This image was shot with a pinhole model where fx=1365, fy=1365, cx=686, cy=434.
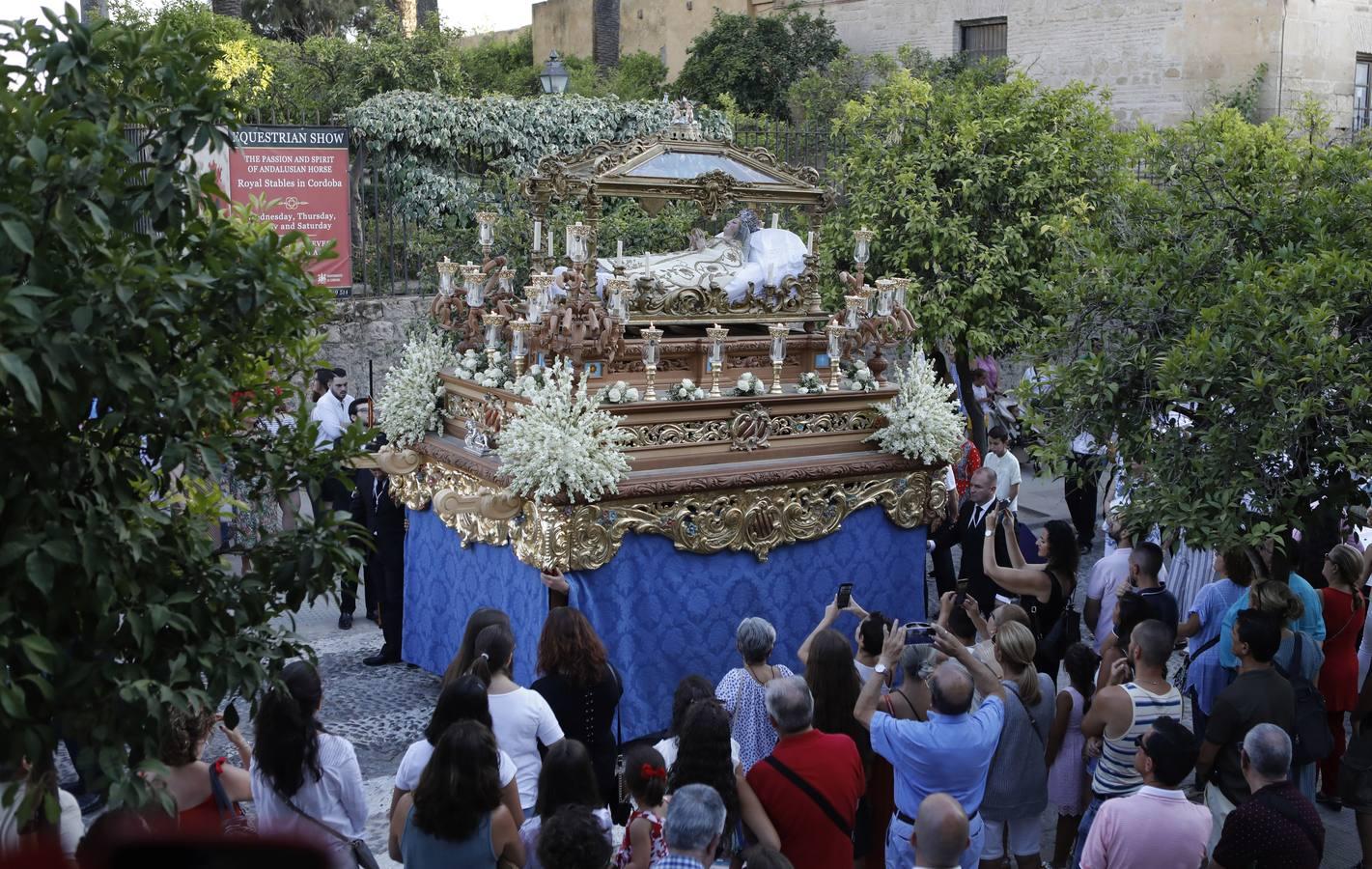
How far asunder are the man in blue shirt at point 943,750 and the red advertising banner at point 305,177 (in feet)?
34.8

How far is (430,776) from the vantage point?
4.38 meters

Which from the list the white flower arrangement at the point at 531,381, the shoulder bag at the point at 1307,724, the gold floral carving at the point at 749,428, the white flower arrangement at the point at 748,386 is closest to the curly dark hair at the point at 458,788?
the white flower arrangement at the point at 531,381

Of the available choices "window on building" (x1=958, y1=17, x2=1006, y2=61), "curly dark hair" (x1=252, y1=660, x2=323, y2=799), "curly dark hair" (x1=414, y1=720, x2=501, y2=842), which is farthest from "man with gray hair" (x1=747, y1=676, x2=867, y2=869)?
"window on building" (x1=958, y1=17, x2=1006, y2=61)

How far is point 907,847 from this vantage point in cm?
519

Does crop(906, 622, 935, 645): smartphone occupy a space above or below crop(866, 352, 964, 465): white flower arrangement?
below

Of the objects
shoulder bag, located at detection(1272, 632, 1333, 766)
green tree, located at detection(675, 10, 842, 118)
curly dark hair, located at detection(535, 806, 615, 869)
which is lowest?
shoulder bag, located at detection(1272, 632, 1333, 766)

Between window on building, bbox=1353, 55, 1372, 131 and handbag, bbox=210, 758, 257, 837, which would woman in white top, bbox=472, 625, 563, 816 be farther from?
window on building, bbox=1353, 55, 1372, 131

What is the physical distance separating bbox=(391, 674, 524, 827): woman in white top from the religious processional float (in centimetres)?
236

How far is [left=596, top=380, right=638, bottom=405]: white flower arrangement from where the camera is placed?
7676 millimetres

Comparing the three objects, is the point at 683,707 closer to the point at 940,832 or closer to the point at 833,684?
the point at 833,684

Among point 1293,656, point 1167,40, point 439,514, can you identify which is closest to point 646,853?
point 1293,656

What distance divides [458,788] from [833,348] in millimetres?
4871

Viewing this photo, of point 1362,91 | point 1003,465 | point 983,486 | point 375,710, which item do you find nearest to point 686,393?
point 983,486

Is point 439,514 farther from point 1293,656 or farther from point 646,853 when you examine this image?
point 1293,656
